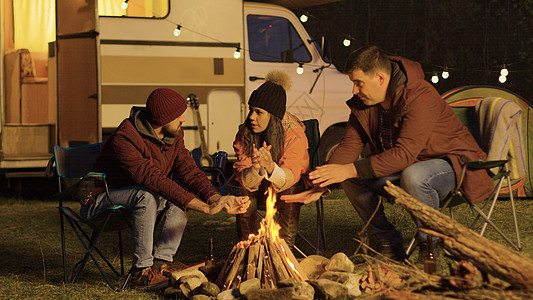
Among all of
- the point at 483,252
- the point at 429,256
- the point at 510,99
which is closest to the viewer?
the point at 483,252

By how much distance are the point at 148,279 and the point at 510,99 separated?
406cm

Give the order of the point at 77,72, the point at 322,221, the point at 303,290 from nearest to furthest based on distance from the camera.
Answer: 1. the point at 303,290
2. the point at 322,221
3. the point at 77,72

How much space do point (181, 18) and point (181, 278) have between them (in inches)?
148

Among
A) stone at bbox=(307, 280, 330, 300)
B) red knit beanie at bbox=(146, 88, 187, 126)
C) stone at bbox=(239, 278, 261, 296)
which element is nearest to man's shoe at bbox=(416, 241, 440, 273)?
stone at bbox=(307, 280, 330, 300)

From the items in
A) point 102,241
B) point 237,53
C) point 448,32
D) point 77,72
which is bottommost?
point 102,241

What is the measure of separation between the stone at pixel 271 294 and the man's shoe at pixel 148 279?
0.65 meters

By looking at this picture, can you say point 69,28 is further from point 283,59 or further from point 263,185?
point 263,185

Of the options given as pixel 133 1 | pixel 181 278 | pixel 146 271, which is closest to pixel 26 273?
pixel 146 271

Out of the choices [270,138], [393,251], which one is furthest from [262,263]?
[270,138]

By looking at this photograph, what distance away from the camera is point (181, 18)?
6172mm

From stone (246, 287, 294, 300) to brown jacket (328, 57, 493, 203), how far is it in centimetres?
71

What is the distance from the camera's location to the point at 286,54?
653 cm

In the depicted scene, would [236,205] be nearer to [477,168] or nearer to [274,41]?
[477,168]

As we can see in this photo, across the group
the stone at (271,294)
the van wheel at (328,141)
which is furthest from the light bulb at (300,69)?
the stone at (271,294)
